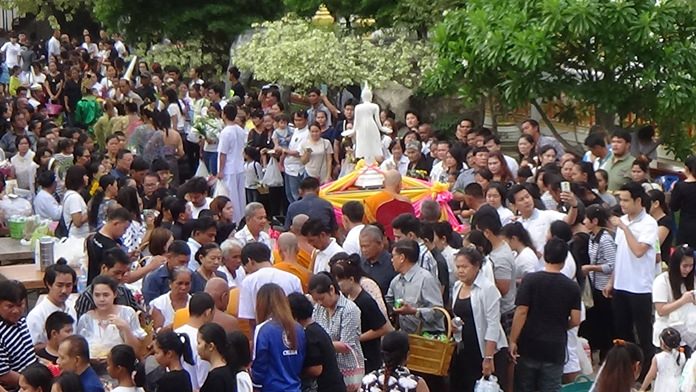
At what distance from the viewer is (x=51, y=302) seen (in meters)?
9.54

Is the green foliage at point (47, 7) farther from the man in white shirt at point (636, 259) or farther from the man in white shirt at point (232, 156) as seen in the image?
the man in white shirt at point (636, 259)

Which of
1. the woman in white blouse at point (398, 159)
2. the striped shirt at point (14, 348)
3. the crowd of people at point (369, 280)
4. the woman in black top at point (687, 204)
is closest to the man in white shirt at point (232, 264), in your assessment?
the crowd of people at point (369, 280)

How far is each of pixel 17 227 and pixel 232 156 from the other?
3.51 meters

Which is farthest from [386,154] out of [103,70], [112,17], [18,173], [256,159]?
[112,17]

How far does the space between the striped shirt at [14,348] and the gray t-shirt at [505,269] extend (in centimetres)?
375

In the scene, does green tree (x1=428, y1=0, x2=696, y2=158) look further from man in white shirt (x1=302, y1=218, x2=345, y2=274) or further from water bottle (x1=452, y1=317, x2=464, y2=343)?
water bottle (x1=452, y1=317, x2=464, y2=343)

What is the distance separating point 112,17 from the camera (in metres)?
30.1

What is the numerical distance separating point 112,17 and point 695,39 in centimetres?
1692

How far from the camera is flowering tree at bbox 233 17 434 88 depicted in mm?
21609

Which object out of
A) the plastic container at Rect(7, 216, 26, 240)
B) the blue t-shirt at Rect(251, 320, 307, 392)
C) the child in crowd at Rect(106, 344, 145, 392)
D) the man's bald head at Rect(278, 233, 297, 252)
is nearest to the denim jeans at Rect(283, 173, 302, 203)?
the plastic container at Rect(7, 216, 26, 240)

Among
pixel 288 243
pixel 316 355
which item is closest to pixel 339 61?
pixel 288 243

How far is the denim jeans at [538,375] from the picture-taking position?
10195mm

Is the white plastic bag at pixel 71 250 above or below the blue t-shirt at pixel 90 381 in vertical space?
below

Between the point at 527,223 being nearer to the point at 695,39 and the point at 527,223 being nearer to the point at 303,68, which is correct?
the point at 695,39
